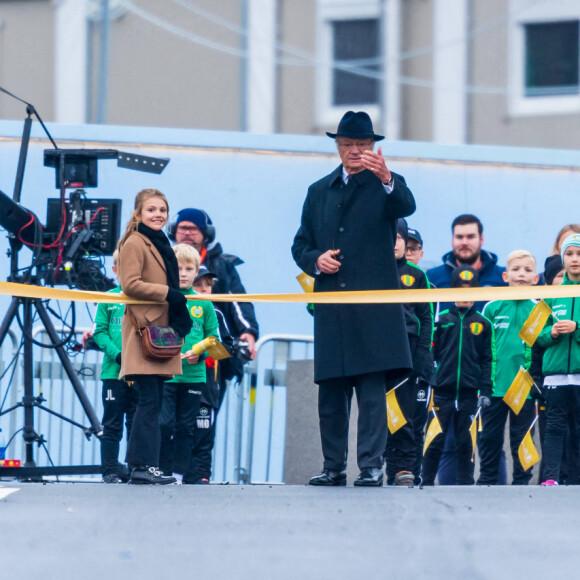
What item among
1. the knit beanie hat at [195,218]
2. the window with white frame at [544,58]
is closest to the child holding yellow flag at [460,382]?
the knit beanie hat at [195,218]

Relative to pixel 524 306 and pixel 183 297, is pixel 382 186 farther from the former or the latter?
pixel 524 306

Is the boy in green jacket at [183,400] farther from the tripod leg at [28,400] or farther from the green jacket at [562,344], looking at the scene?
the green jacket at [562,344]

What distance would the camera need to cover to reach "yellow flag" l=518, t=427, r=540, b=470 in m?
8.87

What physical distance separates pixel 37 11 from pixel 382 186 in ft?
53.5

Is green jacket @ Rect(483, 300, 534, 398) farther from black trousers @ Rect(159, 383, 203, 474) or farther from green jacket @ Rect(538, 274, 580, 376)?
black trousers @ Rect(159, 383, 203, 474)

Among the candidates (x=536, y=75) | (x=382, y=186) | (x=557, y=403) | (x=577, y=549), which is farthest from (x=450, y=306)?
(x=536, y=75)

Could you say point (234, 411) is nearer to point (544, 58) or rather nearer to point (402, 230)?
point (402, 230)

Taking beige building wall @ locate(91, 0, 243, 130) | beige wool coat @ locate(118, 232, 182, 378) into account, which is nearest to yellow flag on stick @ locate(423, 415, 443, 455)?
beige wool coat @ locate(118, 232, 182, 378)

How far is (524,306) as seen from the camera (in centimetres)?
962

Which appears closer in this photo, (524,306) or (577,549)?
(577,549)

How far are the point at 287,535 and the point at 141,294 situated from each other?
2206 millimetres

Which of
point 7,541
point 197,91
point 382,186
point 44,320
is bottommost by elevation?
point 7,541

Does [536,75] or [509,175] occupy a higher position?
[536,75]

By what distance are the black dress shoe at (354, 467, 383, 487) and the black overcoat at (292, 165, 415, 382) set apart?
0.49m
